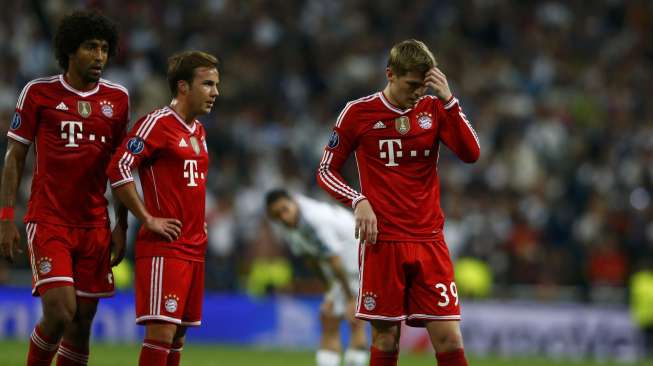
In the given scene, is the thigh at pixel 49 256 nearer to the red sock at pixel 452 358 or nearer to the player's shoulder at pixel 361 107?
the player's shoulder at pixel 361 107

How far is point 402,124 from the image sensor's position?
764cm

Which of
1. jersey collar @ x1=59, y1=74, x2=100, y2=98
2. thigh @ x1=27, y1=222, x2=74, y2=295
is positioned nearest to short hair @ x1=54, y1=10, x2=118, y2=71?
jersey collar @ x1=59, y1=74, x2=100, y2=98

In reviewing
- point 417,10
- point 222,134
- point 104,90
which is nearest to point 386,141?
point 104,90

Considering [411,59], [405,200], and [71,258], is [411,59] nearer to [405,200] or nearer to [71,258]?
[405,200]

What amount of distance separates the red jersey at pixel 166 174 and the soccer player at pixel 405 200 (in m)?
0.94

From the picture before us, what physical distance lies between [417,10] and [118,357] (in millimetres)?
11114

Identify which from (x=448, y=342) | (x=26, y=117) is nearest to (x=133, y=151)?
(x=26, y=117)

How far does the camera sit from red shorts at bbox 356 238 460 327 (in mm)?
7531

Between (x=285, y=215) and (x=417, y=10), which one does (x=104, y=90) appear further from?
(x=417, y=10)

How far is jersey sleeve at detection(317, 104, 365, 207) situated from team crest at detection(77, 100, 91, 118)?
159 centimetres

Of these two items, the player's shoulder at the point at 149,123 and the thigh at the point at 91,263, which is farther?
the thigh at the point at 91,263

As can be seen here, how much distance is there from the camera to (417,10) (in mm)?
22359

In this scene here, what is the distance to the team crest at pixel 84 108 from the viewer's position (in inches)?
308

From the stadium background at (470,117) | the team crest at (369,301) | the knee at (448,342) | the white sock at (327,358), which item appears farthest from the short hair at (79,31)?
the stadium background at (470,117)
